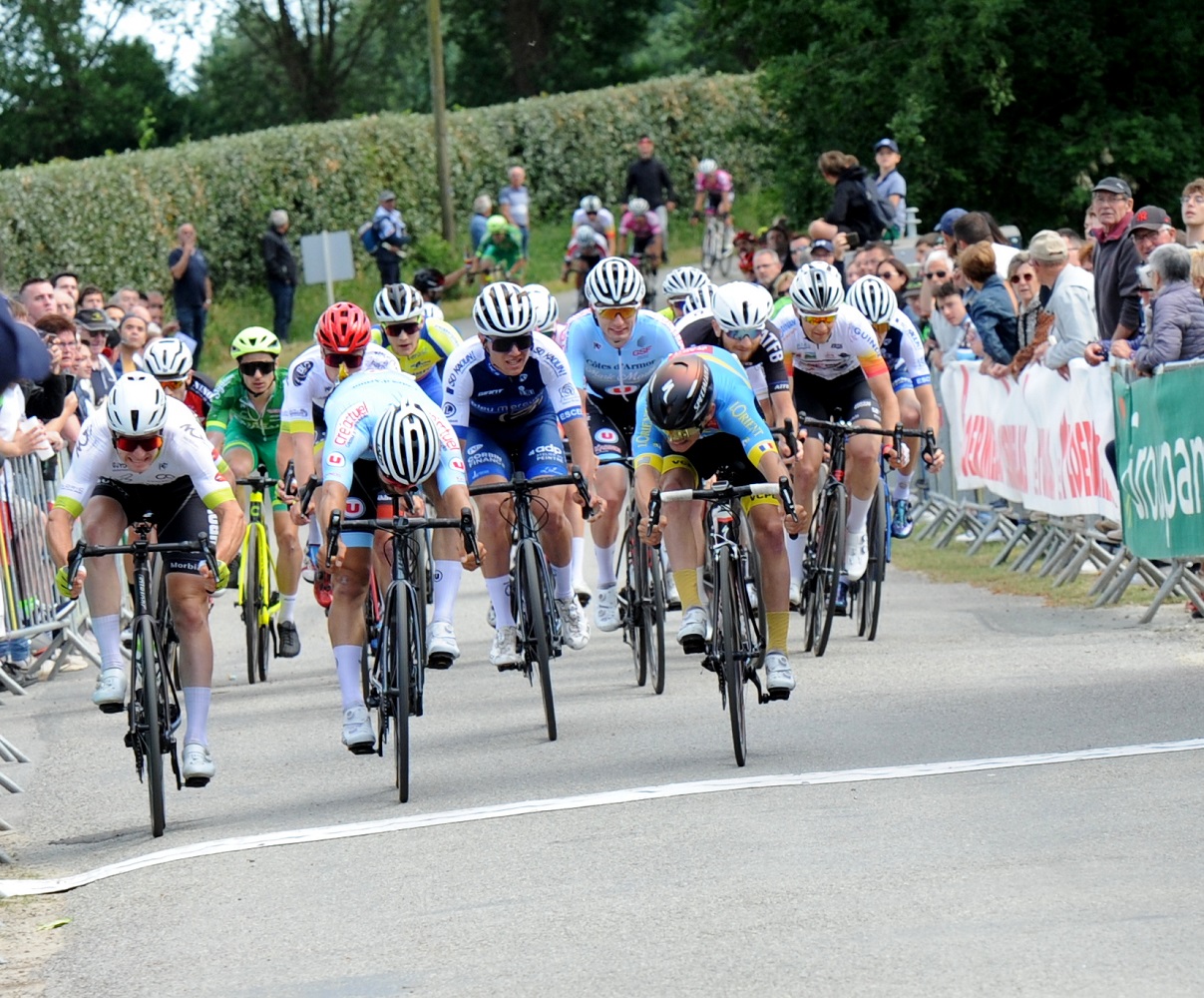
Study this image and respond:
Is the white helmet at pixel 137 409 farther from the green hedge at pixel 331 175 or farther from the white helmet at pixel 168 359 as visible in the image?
the green hedge at pixel 331 175

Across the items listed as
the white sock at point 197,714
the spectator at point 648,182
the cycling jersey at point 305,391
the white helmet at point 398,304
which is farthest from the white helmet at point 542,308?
the spectator at point 648,182

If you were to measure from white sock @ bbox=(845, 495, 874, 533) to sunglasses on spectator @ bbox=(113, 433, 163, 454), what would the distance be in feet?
15.9

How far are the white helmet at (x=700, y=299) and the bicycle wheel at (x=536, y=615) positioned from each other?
125 inches

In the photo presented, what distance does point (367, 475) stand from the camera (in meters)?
10.7

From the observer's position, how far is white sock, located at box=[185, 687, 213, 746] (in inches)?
391

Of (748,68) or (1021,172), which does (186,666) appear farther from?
(748,68)

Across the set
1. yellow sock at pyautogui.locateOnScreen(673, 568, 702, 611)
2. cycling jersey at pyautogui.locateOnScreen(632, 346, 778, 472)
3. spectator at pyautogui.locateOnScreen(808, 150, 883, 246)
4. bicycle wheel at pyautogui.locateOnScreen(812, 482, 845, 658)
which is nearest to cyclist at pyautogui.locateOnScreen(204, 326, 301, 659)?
bicycle wheel at pyautogui.locateOnScreen(812, 482, 845, 658)

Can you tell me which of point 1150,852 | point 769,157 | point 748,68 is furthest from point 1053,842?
point 748,68

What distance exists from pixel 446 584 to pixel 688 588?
4.51ft

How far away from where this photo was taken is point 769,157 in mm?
35000

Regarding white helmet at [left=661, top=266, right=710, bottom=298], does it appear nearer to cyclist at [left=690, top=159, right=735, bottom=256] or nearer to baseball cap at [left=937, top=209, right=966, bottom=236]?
baseball cap at [left=937, top=209, right=966, bottom=236]

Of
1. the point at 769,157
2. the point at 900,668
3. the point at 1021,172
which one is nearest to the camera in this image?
the point at 900,668

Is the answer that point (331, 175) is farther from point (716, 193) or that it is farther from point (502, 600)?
point (502, 600)

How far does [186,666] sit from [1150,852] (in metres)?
4.30
